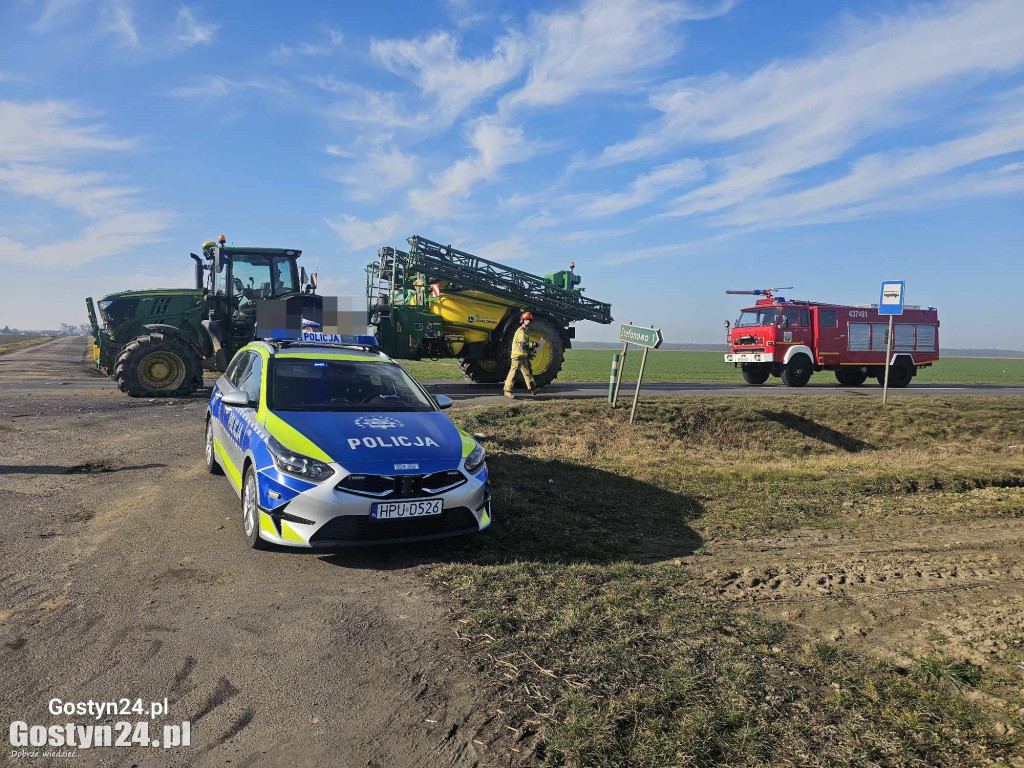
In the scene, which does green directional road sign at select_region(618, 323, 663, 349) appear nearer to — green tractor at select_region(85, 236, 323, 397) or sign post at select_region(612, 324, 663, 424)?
sign post at select_region(612, 324, 663, 424)

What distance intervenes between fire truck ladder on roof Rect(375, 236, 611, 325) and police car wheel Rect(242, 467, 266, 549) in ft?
36.1

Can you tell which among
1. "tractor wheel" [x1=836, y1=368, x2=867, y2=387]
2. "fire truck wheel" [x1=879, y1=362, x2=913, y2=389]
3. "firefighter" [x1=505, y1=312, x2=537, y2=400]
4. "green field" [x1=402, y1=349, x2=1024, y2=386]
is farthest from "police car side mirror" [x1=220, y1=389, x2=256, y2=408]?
"fire truck wheel" [x1=879, y1=362, x2=913, y2=389]

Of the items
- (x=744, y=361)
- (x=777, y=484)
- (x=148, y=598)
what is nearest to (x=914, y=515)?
(x=777, y=484)

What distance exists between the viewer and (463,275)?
16.6 meters

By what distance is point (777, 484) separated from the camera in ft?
28.3

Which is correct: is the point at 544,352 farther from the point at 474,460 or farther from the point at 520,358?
the point at 474,460

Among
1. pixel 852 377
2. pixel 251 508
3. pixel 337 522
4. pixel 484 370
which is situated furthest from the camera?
pixel 852 377

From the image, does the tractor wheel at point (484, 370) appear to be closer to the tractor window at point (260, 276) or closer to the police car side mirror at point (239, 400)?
the tractor window at point (260, 276)

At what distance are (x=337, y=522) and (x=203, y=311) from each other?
1164 cm

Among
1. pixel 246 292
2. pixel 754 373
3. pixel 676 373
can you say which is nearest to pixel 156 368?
pixel 246 292

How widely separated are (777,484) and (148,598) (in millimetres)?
7320

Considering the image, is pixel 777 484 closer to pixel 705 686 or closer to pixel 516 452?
pixel 516 452

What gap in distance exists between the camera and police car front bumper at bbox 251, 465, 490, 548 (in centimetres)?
468

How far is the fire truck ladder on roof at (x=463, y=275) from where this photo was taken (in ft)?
53.1
